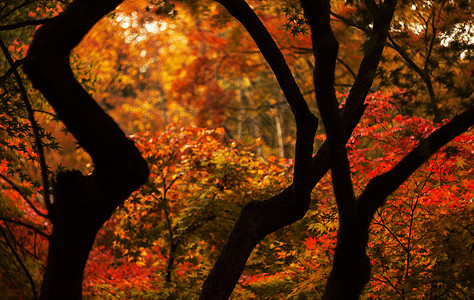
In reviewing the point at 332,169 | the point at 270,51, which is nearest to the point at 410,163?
the point at 332,169

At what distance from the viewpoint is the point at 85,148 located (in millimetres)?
2520

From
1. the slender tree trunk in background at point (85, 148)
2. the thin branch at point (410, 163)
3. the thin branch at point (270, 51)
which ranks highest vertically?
the thin branch at point (270, 51)

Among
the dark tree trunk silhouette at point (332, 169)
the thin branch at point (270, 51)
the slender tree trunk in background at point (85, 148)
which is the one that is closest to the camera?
the slender tree trunk in background at point (85, 148)

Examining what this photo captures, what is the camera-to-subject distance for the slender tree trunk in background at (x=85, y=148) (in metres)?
2.43

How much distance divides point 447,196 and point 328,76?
271 cm

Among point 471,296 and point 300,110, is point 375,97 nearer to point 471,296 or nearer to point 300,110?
point 471,296

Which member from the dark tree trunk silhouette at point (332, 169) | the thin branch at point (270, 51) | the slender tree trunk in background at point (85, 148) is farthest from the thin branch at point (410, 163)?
the slender tree trunk in background at point (85, 148)

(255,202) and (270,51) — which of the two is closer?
(270,51)

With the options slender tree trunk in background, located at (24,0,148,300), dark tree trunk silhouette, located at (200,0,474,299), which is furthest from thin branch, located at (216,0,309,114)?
slender tree trunk in background, located at (24,0,148,300)

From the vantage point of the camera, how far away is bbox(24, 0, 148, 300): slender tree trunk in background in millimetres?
2428

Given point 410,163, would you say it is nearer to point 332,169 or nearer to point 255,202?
point 332,169

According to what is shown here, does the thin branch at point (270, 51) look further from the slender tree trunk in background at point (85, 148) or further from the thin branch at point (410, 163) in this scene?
the slender tree trunk in background at point (85, 148)

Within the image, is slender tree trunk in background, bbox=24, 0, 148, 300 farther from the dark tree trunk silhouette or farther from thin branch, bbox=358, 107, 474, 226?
thin branch, bbox=358, 107, 474, 226

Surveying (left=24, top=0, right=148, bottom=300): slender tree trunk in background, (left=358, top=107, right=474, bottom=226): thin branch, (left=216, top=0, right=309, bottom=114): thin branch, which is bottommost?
(left=24, top=0, right=148, bottom=300): slender tree trunk in background
